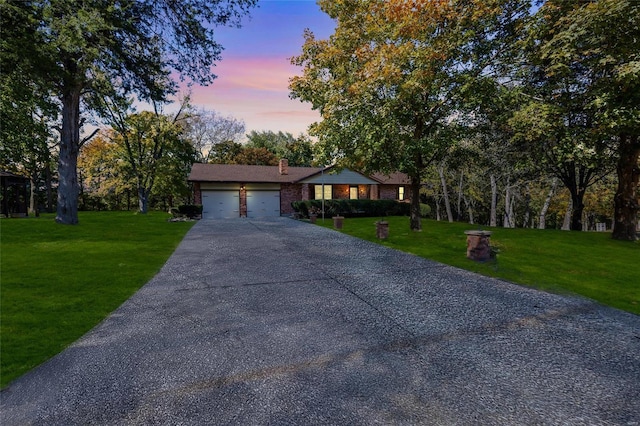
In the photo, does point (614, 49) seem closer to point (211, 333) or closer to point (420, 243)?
point (420, 243)

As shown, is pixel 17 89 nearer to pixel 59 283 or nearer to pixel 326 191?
pixel 59 283

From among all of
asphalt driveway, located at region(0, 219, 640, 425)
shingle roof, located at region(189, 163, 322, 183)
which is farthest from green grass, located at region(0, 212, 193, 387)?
shingle roof, located at region(189, 163, 322, 183)

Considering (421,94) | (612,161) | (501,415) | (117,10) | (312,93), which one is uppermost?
(117,10)

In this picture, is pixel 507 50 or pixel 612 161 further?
pixel 612 161

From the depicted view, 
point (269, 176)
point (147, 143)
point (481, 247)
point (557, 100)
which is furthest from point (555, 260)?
point (147, 143)

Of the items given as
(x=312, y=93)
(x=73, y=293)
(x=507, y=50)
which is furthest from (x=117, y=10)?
(x=507, y=50)

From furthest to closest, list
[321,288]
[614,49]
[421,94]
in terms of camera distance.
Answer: [421,94] < [614,49] < [321,288]

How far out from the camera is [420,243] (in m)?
11.4

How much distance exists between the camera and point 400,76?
11328mm

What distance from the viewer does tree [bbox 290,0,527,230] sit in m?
11.0

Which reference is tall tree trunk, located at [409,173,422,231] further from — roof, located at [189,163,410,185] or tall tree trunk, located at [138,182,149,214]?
tall tree trunk, located at [138,182,149,214]

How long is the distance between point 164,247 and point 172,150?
2261 centimetres

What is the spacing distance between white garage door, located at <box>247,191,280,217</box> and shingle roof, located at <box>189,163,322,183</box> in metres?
1.29

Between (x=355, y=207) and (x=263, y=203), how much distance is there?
28.1ft
